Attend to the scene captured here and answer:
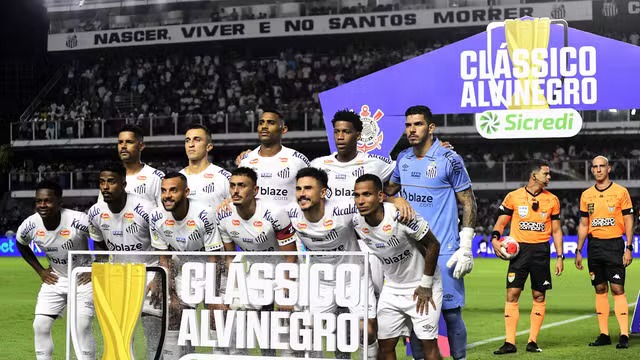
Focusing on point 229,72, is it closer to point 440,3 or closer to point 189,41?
point 189,41

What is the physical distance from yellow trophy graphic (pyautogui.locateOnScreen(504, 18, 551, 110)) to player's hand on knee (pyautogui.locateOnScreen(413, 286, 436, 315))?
455 cm

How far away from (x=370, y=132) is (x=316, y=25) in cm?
3408

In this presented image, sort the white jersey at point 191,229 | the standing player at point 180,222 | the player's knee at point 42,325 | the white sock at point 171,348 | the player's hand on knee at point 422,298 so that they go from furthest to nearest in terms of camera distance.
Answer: the player's knee at point 42,325, the white jersey at point 191,229, the standing player at point 180,222, the player's hand on knee at point 422,298, the white sock at point 171,348

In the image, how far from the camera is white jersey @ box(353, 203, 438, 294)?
→ 7.43 meters

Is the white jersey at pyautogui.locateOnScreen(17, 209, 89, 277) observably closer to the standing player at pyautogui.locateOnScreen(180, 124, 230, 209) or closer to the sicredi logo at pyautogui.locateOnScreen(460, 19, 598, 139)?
Answer: the standing player at pyautogui.locateOnScreen(180, 124, 230, 209)

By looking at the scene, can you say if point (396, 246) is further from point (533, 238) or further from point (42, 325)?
point (533, 238)

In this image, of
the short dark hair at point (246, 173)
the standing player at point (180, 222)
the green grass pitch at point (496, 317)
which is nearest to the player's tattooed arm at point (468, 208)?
the short dark hair at point (246, 173)

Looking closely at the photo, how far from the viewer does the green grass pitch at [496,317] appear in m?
11.1

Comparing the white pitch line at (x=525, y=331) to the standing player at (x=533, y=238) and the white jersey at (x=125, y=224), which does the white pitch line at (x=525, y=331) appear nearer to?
the standing player at (x=533, y=238)

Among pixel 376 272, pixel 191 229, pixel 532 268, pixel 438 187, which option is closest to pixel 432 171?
pixel 438 187

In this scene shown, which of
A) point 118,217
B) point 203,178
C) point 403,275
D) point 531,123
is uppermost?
point 531,123

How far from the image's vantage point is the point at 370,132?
11.5m

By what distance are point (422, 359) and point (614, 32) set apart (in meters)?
37.4

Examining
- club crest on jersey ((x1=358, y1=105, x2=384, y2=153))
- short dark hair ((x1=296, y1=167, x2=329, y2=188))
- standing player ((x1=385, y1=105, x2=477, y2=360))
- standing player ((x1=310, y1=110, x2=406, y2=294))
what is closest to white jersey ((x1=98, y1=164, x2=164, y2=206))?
standing player ((x1=310, y1=110, x2=406, y2=294))
